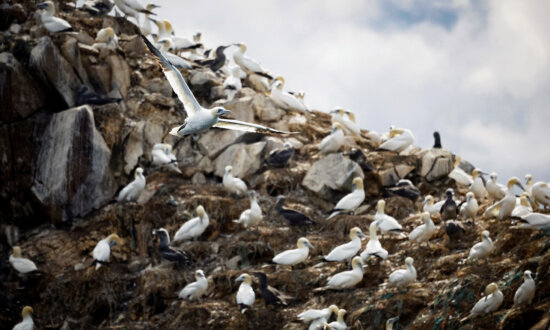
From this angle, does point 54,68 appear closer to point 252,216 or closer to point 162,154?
point 162,154

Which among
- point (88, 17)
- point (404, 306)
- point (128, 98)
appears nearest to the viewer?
point (404, 306)

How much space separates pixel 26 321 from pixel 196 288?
12.1 feet

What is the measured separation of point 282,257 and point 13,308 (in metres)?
6.27

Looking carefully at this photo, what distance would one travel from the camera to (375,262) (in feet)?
50.2

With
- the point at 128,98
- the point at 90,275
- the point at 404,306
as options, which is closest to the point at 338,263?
the point at 404,306

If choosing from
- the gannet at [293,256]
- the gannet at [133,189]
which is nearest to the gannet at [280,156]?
the gannet at [133,189]

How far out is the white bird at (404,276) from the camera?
13578 millimetres

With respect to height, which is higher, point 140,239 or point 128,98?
point 128,98

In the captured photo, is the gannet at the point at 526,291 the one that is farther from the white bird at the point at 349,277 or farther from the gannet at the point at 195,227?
the gannet at the point at 195,227

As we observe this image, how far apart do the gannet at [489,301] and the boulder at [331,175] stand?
23.2 ft

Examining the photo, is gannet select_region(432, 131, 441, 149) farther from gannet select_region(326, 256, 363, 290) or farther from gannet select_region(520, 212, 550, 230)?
gannet select_region(326, 256, 363, 290)

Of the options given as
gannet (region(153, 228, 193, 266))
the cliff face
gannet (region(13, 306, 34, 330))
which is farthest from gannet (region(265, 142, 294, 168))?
gannet (region(13, 306, 34, 330))

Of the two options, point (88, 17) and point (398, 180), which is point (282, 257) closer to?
point (398, 180)

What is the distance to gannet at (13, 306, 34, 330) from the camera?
14956mm
